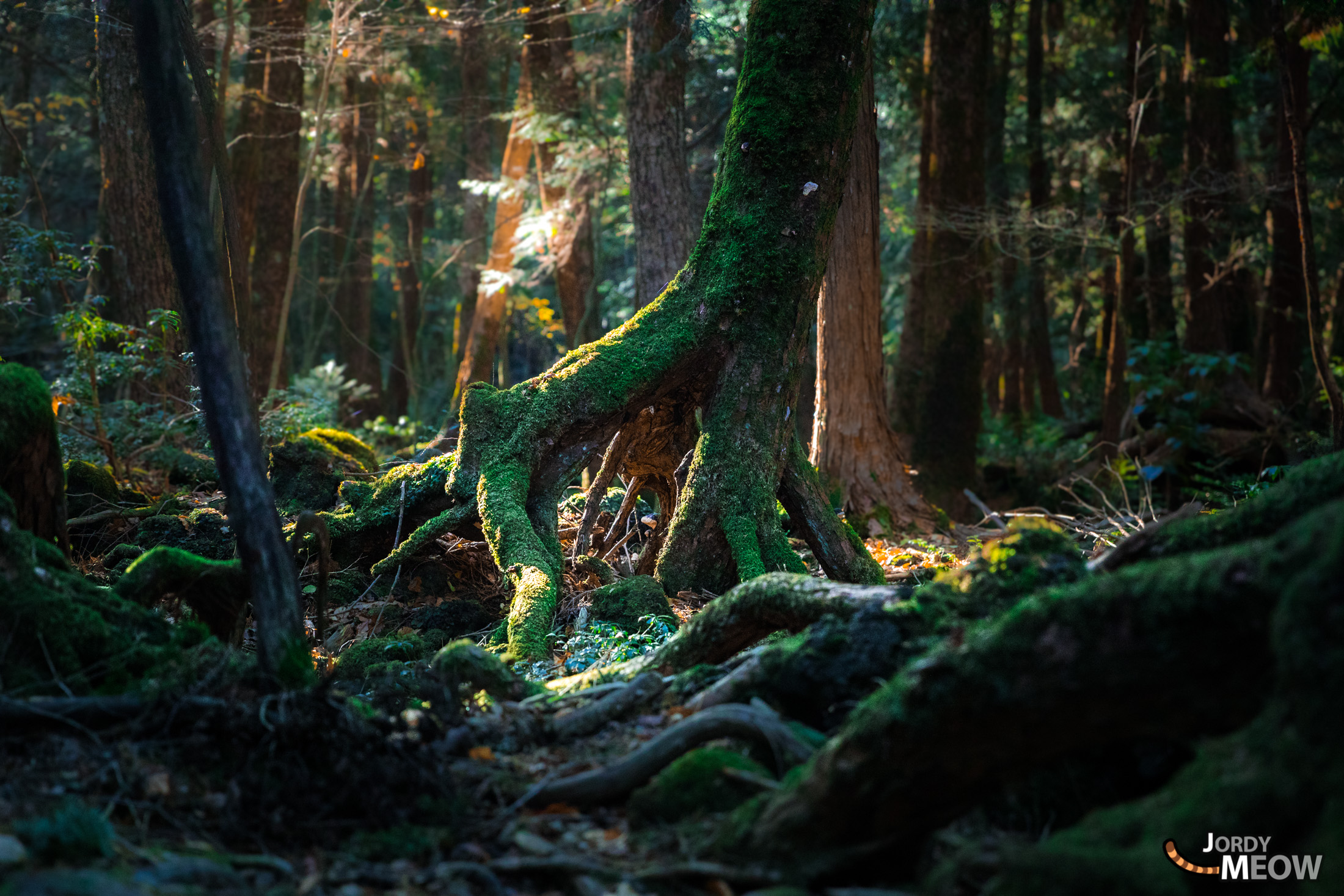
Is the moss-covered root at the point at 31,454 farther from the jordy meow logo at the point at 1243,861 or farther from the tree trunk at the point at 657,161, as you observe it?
the tree trunk at the point at 657,161

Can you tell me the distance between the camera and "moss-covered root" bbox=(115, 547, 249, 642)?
15.0ft

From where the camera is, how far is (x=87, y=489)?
8172 millimetres

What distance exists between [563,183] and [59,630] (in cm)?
1163

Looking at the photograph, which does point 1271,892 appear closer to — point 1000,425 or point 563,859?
point 563,859

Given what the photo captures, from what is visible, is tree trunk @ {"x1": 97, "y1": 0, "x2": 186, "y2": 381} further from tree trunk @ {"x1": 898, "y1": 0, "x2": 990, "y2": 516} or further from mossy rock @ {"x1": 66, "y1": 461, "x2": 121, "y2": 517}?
tree trunk @ {"x1": 898, "y1": 0, "x2": 990, "y2": 516}

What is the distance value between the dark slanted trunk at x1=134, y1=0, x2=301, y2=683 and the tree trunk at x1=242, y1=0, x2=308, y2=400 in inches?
451

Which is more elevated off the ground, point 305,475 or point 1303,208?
point 1303,208

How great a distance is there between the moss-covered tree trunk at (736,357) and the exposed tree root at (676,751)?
10.2ft

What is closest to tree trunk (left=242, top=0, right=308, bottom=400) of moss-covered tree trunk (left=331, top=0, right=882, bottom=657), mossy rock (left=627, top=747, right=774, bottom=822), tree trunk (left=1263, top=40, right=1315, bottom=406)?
moss-covered tree trunk (left=331, top=0, right=882, bottom=657)

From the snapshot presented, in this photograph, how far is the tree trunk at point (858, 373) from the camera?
10.6 m

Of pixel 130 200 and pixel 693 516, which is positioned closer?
pixel 693 516

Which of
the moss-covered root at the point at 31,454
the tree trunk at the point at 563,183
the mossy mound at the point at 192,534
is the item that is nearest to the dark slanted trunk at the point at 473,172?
the tree trunk at the point at 563,183

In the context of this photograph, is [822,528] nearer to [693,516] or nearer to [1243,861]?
[693,516]

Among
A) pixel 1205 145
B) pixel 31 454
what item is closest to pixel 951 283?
pixel 1205 145
